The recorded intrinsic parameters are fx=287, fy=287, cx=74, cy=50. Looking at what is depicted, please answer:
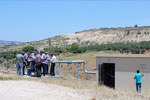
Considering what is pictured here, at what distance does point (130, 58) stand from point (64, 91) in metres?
8.18

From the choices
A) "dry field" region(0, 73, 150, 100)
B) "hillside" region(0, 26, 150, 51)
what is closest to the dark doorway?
"dry field" region(0, 73, 150, 100)

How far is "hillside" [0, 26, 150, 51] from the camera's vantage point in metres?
84.7

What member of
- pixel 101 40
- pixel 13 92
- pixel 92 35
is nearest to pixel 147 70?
pixel 13 92

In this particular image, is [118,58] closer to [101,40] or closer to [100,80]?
[100,80]

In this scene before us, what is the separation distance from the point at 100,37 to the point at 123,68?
7606cm

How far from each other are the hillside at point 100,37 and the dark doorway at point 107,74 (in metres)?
58.4

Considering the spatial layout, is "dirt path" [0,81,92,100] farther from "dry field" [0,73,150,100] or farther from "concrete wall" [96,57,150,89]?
"concrete wall" [96,57,150,89]

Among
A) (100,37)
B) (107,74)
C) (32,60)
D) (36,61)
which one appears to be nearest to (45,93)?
(36,61)

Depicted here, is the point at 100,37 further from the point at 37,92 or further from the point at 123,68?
the point at 37,92

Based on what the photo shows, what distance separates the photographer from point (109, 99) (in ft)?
40.1

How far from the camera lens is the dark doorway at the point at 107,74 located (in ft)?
68.4

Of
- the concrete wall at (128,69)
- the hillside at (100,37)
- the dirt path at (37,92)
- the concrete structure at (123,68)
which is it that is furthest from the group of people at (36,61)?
the hillside at (100,37)

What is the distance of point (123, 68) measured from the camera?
65.4 ft

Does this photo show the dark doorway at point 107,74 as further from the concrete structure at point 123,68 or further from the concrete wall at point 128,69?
the concrete wall at point 128,69
